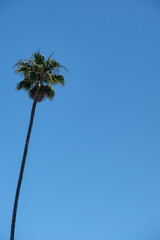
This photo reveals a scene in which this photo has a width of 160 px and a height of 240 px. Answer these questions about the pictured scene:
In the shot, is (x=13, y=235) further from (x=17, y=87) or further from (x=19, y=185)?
(x=17, y=87)

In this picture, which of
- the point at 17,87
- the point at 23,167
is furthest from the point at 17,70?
the point at 23,167

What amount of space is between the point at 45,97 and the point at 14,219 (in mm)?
10874

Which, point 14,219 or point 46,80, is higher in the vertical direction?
point 46,80

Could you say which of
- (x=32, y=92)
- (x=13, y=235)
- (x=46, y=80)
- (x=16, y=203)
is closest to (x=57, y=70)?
(x=46, y=80)

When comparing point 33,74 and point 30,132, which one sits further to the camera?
point 33,74

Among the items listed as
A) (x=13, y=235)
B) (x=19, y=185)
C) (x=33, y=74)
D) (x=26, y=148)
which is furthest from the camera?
(x=33, y=74)

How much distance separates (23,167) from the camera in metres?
19.4

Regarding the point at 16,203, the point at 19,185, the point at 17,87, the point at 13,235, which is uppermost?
the point at 17,87

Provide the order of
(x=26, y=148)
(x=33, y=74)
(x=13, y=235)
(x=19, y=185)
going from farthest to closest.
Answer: (x=33, y=74), (x=26, y=148), (x=19, y=185), (x=13, y=235)

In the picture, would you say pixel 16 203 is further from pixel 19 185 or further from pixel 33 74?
pixel 33 74

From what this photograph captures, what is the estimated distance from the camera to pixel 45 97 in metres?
23.8

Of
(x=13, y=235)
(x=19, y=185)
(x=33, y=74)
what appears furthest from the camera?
(x=33, y=74)

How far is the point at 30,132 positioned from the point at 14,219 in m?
6.57

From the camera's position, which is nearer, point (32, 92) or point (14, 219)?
point (14, 219)
